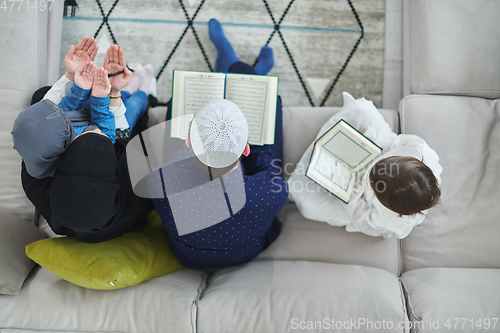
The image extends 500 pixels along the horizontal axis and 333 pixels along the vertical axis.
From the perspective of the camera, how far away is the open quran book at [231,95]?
4.62 feet

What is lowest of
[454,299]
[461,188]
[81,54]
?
[454,299]

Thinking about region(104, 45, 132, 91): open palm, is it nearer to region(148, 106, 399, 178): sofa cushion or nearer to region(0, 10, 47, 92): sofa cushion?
region(0, 10, 47, 92): sofa cushion

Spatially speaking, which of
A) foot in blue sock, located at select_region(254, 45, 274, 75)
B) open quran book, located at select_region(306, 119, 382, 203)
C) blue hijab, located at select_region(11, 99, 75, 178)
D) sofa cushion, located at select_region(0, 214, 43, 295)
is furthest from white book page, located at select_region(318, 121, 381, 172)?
sofa cushion, located at select_region(0, 214, 43, 295)

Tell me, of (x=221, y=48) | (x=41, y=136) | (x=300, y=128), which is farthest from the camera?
(x=221, y=48)

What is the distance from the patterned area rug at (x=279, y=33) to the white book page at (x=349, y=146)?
646mm

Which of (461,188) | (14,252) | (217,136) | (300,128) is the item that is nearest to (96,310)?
(14,252)

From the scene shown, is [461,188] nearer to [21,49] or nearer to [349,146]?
[349,146]

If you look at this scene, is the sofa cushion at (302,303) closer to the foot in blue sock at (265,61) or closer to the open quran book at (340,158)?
the open quran book at (340,158)

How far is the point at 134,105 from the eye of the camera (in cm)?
154

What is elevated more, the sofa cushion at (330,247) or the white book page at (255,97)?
the white book page at (255,97)

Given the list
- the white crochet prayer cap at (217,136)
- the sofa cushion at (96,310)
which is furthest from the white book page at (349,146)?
the sofa cushion at (96,310)

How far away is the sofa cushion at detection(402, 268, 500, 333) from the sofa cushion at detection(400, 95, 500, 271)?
8 cm

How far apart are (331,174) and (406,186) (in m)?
0.35

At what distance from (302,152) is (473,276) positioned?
0.93m
